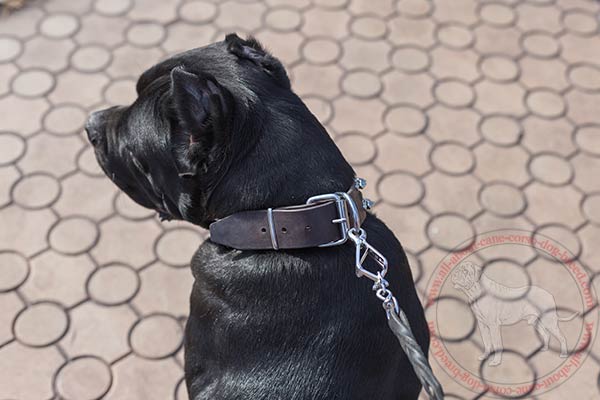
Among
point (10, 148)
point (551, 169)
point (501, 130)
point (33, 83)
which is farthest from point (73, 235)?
point (551, 169)

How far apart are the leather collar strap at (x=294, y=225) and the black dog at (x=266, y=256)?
2.4 inches

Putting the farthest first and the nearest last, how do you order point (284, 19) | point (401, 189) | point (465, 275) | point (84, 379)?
point (284, 19)
point (401, 189)
point (465, 275)
point (84, 379)

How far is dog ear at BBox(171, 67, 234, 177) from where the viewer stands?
2162 mm

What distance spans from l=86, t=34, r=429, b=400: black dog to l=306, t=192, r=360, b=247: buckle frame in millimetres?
64

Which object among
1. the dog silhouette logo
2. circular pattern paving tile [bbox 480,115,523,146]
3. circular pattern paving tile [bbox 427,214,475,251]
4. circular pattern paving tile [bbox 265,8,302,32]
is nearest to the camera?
the dog silhouette logo

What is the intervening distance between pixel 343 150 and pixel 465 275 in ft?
3.67

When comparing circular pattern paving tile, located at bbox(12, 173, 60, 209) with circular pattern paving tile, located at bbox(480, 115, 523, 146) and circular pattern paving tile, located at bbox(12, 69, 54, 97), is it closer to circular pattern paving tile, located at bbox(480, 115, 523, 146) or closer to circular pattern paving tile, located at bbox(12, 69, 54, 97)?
circular pattern paving tile, located at bbox(12, 69, 54, 97)

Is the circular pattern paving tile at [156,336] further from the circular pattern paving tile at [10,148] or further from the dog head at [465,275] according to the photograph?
the dog head at [465,275]

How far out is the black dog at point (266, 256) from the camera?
7.61 feet

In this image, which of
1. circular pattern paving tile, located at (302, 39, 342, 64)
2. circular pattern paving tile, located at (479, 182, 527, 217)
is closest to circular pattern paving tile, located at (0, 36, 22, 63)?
circular pattern paving tile, located at (302, 39, 342, 64)

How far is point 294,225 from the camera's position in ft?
7.41

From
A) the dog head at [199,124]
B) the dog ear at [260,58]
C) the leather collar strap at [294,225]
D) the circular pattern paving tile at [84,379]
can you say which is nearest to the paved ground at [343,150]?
the circular pattern paving tile at [84,379]

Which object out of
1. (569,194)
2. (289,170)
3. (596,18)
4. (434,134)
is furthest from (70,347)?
(596,18)

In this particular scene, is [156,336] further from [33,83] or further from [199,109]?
[33,83]
